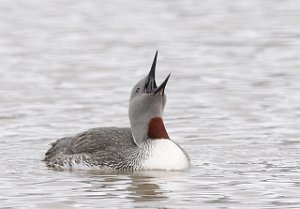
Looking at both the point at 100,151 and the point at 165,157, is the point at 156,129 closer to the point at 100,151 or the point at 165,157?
the point at 165,157

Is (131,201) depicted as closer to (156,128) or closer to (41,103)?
(156,128)

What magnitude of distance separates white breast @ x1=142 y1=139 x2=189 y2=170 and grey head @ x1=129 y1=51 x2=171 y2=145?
178 millimetres

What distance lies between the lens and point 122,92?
1698 centimetres

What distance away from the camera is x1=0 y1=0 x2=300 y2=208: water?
11.3 m

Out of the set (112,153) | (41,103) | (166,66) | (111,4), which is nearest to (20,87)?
(41,103)

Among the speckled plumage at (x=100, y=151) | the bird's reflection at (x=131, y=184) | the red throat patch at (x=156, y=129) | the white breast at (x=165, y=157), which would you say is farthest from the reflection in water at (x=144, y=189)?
the red throat patch at (x=156, y=129)

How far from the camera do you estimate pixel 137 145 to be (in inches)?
494

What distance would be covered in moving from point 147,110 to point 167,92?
458cm

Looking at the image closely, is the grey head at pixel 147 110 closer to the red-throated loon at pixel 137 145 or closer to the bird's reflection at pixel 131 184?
the red-throated loon at pixel 137 145

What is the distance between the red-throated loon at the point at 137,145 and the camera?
1223 centimetres

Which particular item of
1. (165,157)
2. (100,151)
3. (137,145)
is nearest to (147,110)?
(137,145)

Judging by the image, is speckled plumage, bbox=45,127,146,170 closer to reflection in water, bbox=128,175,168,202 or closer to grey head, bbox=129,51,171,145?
grey head, bbox=129,51,171,145

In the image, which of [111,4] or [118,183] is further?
[111,4]

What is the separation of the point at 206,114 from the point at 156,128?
9.73 ft
